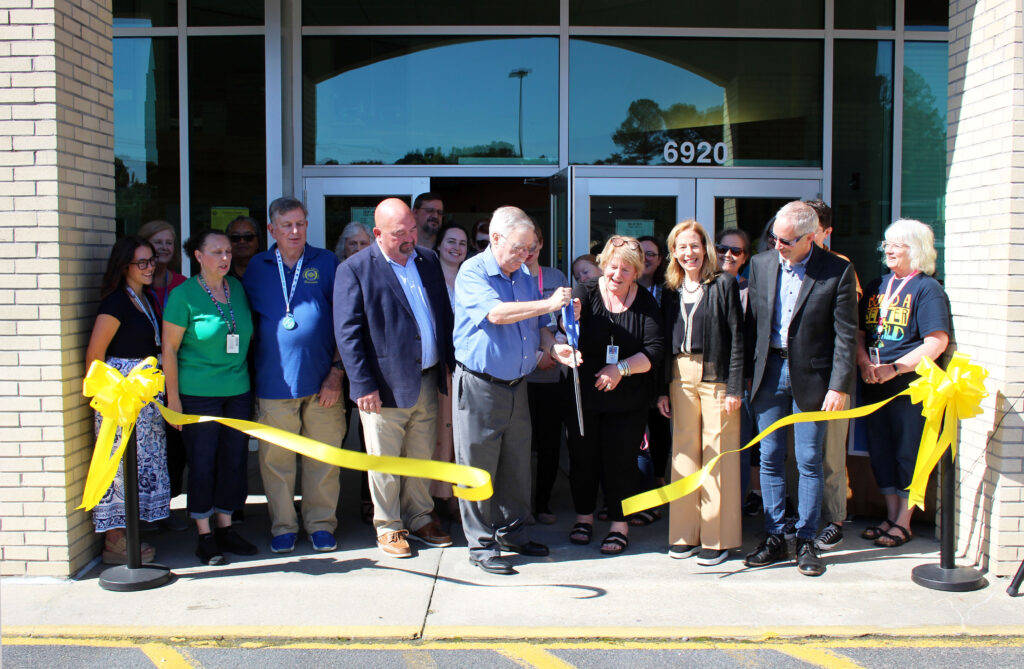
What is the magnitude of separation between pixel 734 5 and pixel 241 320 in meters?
6.15

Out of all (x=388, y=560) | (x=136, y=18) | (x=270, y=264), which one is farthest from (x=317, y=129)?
(x=388, y=560)

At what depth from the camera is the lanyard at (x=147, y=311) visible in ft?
15.8

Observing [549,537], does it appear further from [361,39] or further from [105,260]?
[361,39]

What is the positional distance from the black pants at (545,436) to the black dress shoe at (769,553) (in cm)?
143

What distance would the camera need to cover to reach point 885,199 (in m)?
8.56

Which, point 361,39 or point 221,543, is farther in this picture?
point 361,39

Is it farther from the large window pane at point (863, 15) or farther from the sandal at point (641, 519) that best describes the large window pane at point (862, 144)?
the sandal at point (641, 519)

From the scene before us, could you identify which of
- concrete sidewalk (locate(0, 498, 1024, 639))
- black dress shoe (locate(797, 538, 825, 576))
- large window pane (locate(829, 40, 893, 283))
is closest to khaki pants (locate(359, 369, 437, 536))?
concrete sidewalk (locate(0, 498, 1024, 639))

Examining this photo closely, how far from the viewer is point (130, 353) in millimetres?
4777

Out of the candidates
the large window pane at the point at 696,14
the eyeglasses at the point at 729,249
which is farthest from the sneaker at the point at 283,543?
the large window pane at the point at 696,14

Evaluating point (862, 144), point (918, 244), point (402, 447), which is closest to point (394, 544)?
point (402, 447)

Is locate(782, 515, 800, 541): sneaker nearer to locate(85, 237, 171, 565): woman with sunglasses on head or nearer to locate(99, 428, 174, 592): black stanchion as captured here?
locate(99, 428, 174, 592): black stanchion

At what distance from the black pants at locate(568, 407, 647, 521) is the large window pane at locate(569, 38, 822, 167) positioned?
406 cm

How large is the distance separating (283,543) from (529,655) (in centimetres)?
198
